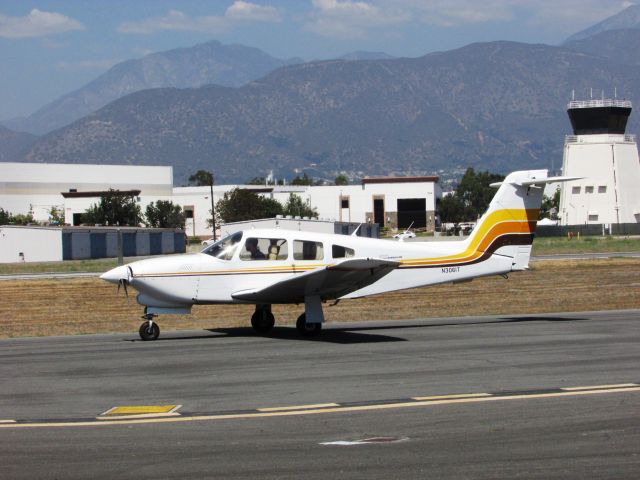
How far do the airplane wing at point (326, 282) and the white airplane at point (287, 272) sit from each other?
0.06 ft

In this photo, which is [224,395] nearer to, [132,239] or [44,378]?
[44,378]

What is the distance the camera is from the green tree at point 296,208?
119m

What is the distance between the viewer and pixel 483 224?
21.6m

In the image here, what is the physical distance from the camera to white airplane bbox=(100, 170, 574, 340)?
18.7 meters

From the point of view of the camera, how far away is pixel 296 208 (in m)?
121

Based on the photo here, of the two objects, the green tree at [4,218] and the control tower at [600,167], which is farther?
the green tree at [4,218]

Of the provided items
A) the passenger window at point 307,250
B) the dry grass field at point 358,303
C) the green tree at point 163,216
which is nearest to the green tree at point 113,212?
the green tree at point 163,216

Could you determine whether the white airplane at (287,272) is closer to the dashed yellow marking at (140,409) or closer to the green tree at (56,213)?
the dashed yellow marking at (140,409)

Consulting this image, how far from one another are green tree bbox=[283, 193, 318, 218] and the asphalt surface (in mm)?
99638

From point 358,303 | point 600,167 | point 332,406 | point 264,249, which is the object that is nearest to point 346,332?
point 264,249

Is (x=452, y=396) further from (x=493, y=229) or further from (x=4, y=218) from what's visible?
(x=4, y=218)

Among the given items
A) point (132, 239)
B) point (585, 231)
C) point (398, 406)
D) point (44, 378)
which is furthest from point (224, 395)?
point (585, 231)

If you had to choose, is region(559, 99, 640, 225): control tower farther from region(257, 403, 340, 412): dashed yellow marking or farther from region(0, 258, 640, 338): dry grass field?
region(257, 403, 340, 412): dashed yellow marking

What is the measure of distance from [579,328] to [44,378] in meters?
11.1
